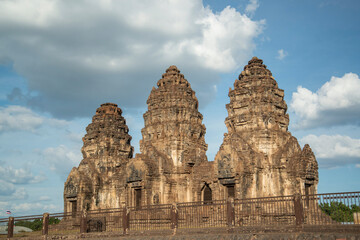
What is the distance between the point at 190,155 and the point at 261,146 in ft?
20.2

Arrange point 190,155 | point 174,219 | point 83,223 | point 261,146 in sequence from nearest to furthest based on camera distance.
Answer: point 174,219, point 83,223, point 261,146, point 190,155

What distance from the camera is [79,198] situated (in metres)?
32.7

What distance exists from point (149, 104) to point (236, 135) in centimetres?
934

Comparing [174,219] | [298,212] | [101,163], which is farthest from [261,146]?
[101,163]

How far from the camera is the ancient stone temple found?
998 inches

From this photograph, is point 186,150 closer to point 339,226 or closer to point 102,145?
point 102,145

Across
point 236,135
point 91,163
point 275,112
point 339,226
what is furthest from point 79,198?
point 339,226

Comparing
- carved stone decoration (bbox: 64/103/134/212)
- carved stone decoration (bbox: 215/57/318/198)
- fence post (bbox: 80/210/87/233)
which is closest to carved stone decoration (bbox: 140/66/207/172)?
carved stone decoration (bbox: 215/57/318/198)

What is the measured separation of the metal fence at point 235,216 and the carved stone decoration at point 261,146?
1.12 metres

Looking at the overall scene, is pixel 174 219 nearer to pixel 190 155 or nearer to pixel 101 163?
pixel 190 155

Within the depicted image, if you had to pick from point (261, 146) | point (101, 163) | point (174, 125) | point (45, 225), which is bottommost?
point (45, 225)

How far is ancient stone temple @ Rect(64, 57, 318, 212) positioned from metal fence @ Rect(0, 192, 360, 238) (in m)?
1.37

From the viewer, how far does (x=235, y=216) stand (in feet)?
71.0

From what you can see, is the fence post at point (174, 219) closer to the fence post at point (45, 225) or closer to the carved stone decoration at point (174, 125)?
the fence post at point (45, 225)
